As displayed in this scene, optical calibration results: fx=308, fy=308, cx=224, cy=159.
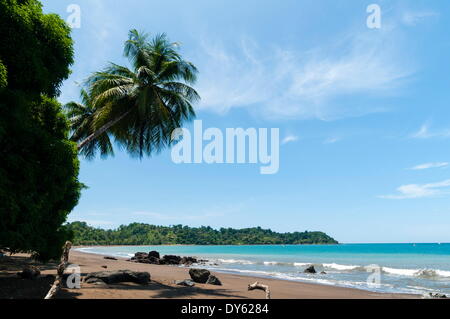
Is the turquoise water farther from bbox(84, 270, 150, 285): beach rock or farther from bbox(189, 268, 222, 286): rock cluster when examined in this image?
bbox(84, 270, 150, 285): beach rock

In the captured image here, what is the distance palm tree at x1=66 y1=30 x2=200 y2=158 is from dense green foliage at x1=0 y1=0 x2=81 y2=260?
24.4 ft

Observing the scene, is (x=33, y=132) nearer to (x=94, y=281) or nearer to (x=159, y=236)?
(x=94, y=281)

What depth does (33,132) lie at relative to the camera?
7.93 m

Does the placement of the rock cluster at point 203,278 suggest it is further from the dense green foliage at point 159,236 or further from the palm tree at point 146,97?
the dense green foliage at point 159,236

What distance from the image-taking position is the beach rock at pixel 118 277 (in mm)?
11234

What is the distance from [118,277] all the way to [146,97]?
9094 mm

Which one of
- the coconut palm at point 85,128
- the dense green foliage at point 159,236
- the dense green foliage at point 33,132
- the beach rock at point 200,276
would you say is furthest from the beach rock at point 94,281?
the dense green foliage at point 159,236

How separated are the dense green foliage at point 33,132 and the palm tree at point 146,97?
292 inches

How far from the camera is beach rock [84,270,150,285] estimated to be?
36.9 ft

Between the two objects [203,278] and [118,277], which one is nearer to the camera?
[118,277]

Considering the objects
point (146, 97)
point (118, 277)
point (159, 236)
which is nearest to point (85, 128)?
point (146, 97)

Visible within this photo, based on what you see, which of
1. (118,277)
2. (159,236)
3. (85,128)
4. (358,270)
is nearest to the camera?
(118,277)

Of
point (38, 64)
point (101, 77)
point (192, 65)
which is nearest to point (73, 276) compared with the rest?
point (38, 64)

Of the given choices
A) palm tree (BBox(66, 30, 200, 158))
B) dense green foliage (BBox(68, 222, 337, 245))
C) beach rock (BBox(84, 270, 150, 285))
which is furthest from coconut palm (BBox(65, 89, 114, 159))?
dense green foliage (BBox(68, 222, 337, 245))
